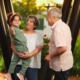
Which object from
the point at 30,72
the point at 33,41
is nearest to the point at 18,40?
the point at 33,41

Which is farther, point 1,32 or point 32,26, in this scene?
point 1,32

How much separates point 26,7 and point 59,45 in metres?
2.39

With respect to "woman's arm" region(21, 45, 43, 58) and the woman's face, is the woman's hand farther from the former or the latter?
the woman's face

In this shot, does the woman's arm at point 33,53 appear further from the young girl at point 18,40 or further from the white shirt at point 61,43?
the white shirt at point 61,43

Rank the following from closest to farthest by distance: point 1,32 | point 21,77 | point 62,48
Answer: point 62,48, point 21,77, point 1,32

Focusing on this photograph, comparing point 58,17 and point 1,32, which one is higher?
point 58,17

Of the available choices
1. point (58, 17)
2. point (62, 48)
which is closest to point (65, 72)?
point (62, 48)

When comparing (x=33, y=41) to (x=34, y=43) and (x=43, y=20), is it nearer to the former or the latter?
(x=34, y=43)

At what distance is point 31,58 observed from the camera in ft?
11.1

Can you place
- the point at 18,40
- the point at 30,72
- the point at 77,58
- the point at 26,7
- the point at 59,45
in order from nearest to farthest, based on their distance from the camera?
the point at 59,45 < the point at 18,40 < the point at 30,72 < the point at 26,7 < the point at 77,58

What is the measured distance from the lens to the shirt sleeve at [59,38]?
3.15 m

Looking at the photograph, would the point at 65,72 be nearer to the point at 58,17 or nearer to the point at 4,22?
the point at 58,17

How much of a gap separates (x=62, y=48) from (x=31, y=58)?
0.40 metres

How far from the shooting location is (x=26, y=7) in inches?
213
